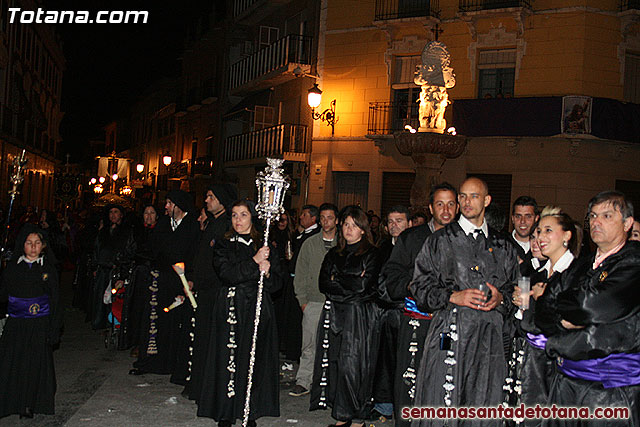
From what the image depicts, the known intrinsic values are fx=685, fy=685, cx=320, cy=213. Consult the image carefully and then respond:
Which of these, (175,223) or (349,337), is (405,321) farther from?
(175,223)

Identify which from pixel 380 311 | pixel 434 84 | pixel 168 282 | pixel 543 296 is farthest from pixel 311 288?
pixel 434 84

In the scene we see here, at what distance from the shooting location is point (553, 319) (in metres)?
4.45

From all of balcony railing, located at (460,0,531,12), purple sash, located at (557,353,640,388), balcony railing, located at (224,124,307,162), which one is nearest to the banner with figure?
balcony railing, located at (460,0,531,12)

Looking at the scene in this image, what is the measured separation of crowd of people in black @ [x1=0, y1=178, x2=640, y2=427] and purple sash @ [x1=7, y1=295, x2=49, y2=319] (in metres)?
0.01

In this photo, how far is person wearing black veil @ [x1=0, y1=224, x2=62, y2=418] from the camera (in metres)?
6.32

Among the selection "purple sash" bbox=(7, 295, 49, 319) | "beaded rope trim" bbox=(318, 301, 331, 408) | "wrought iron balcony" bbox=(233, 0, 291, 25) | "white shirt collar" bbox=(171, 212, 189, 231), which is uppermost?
"wrought iron balcony" bbox=(233, 0, 291, 25)

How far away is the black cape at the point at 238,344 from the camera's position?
6312mm

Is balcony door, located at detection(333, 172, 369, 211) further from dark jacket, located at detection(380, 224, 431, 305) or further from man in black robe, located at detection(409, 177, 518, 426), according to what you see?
man in black robe, located at detection(409, 177, 518, 426)

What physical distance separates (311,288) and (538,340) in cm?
340

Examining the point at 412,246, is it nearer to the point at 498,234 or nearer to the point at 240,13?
the point at 498,234

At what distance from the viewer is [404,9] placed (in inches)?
820

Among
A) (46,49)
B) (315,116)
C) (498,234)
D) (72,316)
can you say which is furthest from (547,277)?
(46,49)

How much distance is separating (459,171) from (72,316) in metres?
11.6

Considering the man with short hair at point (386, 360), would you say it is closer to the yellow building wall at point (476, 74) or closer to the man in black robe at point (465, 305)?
the man in black robe at point (465, 305)
